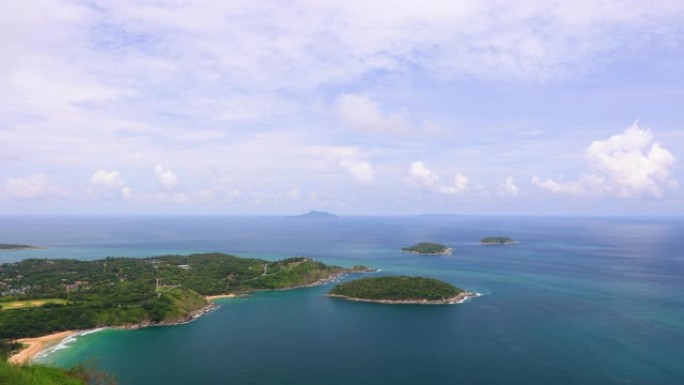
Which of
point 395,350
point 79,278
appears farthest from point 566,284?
point 79,278

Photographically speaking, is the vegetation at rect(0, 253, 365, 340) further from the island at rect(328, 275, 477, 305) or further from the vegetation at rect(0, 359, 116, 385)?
the vegetation at rect(0, 359, 116, 385)

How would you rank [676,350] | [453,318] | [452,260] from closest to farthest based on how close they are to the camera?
[676,350] → [453,318] → [452,260]

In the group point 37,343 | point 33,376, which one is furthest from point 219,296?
point 33,376

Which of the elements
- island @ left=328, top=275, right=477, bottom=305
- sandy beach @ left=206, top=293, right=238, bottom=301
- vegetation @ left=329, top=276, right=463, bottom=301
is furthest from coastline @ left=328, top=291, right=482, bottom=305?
sandy beach @ left=206, top=293, right=238, bottom=301

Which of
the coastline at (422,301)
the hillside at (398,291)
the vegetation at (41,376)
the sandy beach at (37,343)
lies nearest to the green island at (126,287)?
the sandy beach at (37,343)

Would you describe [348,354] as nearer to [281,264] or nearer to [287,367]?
[287,367]

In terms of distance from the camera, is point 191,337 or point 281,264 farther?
point 281,264

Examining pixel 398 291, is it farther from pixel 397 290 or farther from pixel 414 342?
pixel 414 342
